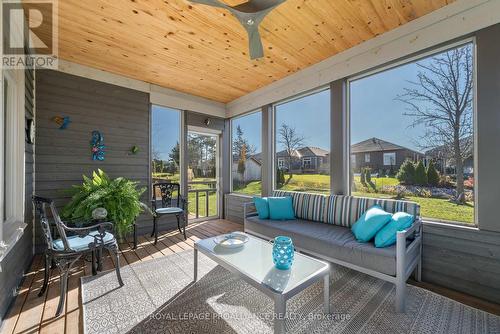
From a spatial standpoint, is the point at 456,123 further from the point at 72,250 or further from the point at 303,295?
the point at 72,250

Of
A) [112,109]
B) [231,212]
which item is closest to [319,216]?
[231,212]

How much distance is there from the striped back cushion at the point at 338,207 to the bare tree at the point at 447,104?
56 cm

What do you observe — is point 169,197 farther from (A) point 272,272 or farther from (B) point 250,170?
(A) point 272,272

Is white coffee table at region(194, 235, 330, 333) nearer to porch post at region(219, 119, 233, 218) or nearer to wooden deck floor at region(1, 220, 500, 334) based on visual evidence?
wooden deck floor at region(1, 220, 500, 334)

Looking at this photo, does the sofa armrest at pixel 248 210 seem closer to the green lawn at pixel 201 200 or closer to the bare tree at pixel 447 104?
the green lawn at pixel 201 200

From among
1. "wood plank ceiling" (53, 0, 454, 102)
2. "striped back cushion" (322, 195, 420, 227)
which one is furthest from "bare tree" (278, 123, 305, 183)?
"striped back cushion" (322, 195, 420, 227)

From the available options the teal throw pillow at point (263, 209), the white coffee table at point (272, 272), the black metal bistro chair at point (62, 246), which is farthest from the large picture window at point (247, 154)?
the black metal bistro chair at point (62, 246)

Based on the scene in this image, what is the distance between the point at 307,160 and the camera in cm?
378

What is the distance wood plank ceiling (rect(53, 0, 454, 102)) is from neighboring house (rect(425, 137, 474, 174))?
1.43m

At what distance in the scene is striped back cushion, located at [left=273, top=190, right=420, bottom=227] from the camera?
2.56 m

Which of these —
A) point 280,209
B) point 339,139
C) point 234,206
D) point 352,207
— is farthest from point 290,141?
point 234,206

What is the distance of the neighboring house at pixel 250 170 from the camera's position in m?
4.62

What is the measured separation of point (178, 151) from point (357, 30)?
3.55 meters

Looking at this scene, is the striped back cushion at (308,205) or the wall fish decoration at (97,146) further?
the wall fish decoration at (97,146)
